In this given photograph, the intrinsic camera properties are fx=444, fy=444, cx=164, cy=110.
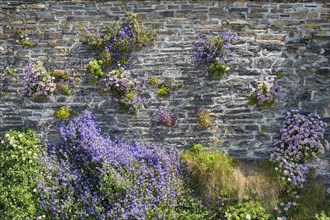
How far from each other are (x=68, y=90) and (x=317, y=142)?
444cm

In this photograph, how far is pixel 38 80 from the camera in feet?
25.8

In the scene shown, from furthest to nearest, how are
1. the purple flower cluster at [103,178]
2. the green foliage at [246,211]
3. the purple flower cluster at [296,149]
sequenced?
the purple flower cluster at [296,149] → the green foliage at [246,211] → the purple flower cluster at [103,178]

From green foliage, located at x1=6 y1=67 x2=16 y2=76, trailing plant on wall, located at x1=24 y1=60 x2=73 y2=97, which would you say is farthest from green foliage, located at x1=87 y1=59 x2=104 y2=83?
green foliage, located at x1=6 y1=67 x2=16 y2=76

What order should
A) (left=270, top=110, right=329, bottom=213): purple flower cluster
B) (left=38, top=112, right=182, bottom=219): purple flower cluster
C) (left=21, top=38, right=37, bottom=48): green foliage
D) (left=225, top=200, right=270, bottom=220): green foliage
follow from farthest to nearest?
1. (left=21, top=38, right=37, bottom=48): green foliage
2. (left=270, top=110, right=329, bottom=213): purple flower cluster
3. (left=225, top=200, right=270, bottom=220): green foliage
4. (left=38, top=112, right=182, bottom=219): purple flower cluster

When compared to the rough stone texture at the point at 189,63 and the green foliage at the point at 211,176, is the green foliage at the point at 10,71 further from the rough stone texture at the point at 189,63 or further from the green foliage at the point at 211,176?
the green foliage at the point at 211,176

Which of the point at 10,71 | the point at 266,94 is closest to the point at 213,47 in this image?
the point at 266,94

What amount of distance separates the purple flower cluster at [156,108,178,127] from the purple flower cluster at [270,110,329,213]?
6.04ft

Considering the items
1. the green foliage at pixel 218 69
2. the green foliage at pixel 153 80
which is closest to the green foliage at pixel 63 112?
the green foliage at pixel 153 80

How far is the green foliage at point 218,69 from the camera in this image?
7746 mm

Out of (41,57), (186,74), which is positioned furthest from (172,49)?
(41,57)

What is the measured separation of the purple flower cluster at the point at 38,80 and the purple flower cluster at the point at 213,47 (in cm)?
263

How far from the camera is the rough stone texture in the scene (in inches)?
303

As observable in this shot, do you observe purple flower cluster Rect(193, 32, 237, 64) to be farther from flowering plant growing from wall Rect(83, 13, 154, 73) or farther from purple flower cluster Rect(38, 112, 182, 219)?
purple flower cluster Rect(38, 112, 182, 219)

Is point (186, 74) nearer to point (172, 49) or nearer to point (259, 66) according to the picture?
point (172, 49)
